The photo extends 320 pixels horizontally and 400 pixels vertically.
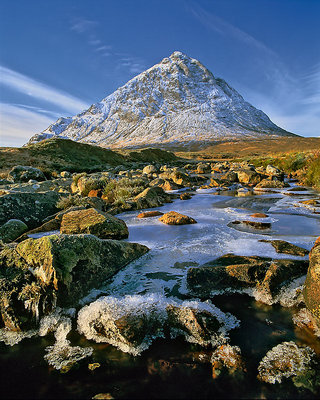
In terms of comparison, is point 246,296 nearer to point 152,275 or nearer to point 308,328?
point 308,328

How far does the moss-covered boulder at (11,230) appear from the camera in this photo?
5.84 m

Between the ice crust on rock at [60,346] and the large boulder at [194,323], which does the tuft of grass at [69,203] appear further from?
the large boulder at [194,323]

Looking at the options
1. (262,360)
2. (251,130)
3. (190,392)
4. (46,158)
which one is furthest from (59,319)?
(251,130)

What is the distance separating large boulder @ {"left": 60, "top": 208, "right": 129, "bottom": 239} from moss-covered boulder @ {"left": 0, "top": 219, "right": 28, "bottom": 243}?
125 centimetres

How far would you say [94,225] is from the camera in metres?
5.81

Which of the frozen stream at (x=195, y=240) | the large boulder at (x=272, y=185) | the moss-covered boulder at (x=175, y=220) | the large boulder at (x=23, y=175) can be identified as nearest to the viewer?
the frozen stream at (x=195, y=240)

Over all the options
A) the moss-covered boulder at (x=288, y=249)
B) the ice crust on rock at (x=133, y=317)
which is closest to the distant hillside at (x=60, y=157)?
the moss-covered boulder at (x=288, y=249)

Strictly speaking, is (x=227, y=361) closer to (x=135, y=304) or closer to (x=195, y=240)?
(x=135, y=304)

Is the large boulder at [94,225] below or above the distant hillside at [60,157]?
below

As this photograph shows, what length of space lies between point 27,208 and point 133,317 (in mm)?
6235

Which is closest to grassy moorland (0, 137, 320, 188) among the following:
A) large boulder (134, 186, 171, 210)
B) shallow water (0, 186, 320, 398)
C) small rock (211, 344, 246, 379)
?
large boulder (134, 186, 171, 210)

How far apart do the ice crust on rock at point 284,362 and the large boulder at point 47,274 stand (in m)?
2.46

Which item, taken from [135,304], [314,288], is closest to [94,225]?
[135,304]

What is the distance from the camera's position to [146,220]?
8297 mm
